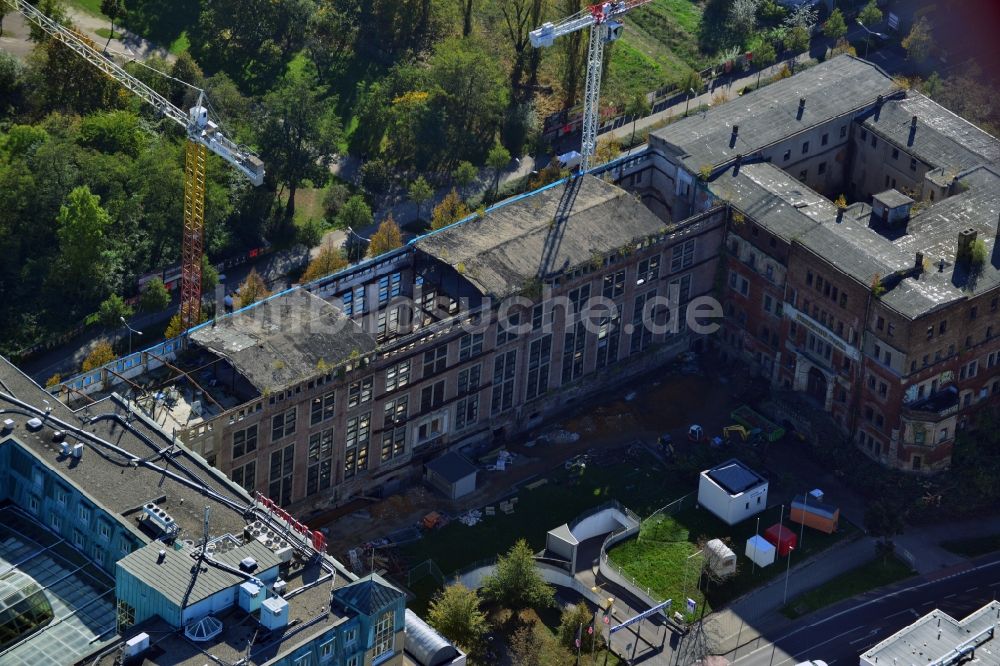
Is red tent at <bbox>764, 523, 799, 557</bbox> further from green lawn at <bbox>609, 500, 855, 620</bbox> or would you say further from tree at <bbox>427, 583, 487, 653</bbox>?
tree at <bbox>427, 583, 487, 653</bbox>

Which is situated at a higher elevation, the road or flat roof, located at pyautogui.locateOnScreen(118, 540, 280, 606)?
flat roof, located at pyautogui.locateOnScreen(118, 540, 280, 606)

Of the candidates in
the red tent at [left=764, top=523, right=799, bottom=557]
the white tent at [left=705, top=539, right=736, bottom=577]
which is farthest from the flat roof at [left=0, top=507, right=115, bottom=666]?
the red tent at [left=764, top=523, right=799, bottom=557]

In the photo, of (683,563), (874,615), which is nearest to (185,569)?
(683,563)

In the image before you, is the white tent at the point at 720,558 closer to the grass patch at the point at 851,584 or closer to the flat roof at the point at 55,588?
the grass patch at the point at 851,584

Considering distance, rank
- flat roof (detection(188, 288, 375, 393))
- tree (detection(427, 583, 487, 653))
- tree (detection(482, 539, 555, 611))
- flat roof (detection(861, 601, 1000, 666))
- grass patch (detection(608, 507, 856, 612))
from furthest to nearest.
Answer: grass patch (detection(608, 507, 856, 612)), flat roof (detection(188, 288, 375, 393)), tree (detection(482, 539, 555, 611)), tree (detection(427, 583, 487, 653)), flat roof (detection(861, 601, 1000, 666))

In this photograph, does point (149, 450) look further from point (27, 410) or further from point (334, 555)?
point (334, 555)

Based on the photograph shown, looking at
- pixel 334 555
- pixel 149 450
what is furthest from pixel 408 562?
pixel 149 450
